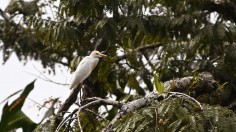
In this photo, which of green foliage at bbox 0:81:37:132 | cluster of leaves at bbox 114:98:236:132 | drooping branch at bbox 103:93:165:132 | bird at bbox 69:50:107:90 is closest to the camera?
cluster of leaves at bbox 114:98:236:132

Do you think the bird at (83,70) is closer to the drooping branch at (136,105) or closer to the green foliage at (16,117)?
the green foliage at (16,117)

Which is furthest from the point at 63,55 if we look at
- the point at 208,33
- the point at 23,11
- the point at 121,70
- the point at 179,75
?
the point at 208,33

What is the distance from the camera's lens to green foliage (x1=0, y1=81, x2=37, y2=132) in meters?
2.95

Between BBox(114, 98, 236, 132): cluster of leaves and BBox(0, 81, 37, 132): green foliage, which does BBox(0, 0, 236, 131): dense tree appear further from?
BBox(114, 98, 236, 132): cluster of leaves

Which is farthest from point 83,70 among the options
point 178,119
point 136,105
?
point 178,119

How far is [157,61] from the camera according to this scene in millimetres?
5090

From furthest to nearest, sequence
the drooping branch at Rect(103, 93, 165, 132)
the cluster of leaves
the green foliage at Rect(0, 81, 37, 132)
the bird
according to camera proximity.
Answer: the bird < the green foliage at Rect(0, 81, 37, 132) < the drooping branch at Rect(103, 93, 165, 132) < the cluster of leaves

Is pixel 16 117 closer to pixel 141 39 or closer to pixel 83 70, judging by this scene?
pixel 83 70

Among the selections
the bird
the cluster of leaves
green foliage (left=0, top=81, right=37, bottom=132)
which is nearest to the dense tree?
the bird

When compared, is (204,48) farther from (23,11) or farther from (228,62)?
(23,11)

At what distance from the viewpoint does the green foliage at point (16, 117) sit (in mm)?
2953

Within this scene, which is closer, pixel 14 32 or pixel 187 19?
→ pixel 187 19

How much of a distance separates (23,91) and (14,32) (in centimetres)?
425

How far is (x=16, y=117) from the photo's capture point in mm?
3123
